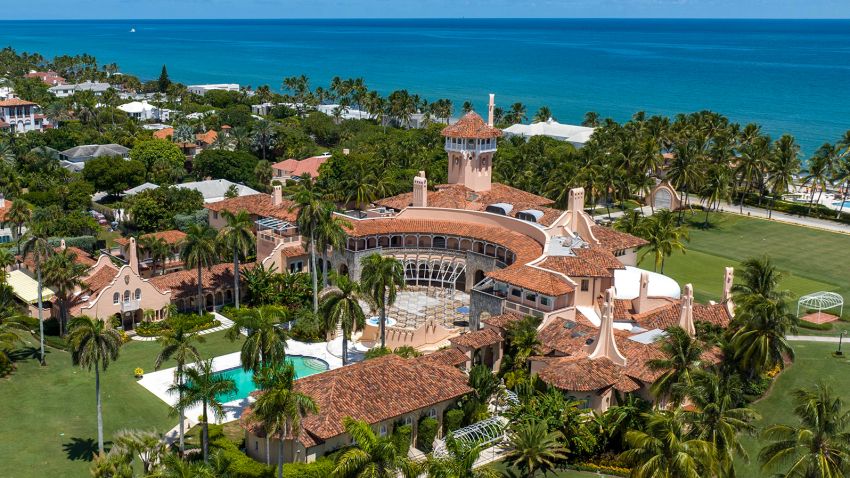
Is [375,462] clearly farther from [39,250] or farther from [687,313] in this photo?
[39,250]

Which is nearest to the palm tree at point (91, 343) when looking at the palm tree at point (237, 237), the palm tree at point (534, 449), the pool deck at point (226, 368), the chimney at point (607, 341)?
the pool deck at point (226, 368)

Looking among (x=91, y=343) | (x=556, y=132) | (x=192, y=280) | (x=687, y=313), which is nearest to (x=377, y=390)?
(x=91, y=343)

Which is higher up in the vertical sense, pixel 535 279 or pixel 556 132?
pixel 556 132

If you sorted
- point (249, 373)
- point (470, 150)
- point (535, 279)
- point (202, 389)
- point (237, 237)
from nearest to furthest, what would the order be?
point (202, 389), point (249, 373), point (535, 279), point (237, 237), point (470, 150)

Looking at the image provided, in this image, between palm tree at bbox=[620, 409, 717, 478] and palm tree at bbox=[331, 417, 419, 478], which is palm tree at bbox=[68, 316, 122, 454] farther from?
palm tree at bbox=[620, 409, 717, 478]

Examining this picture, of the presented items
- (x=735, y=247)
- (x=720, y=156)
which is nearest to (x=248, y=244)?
(x=735, y=247)

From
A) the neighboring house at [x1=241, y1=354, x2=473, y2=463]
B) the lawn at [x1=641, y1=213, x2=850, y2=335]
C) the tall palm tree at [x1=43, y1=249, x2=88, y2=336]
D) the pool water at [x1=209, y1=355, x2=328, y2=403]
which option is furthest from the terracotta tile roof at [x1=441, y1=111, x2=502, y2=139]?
the tall palm tree at [x1=43, y1=249, x2=88, y2=336]

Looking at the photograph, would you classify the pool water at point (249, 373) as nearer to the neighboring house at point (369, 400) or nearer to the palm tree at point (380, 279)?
the palm tree at point (380, 279)
